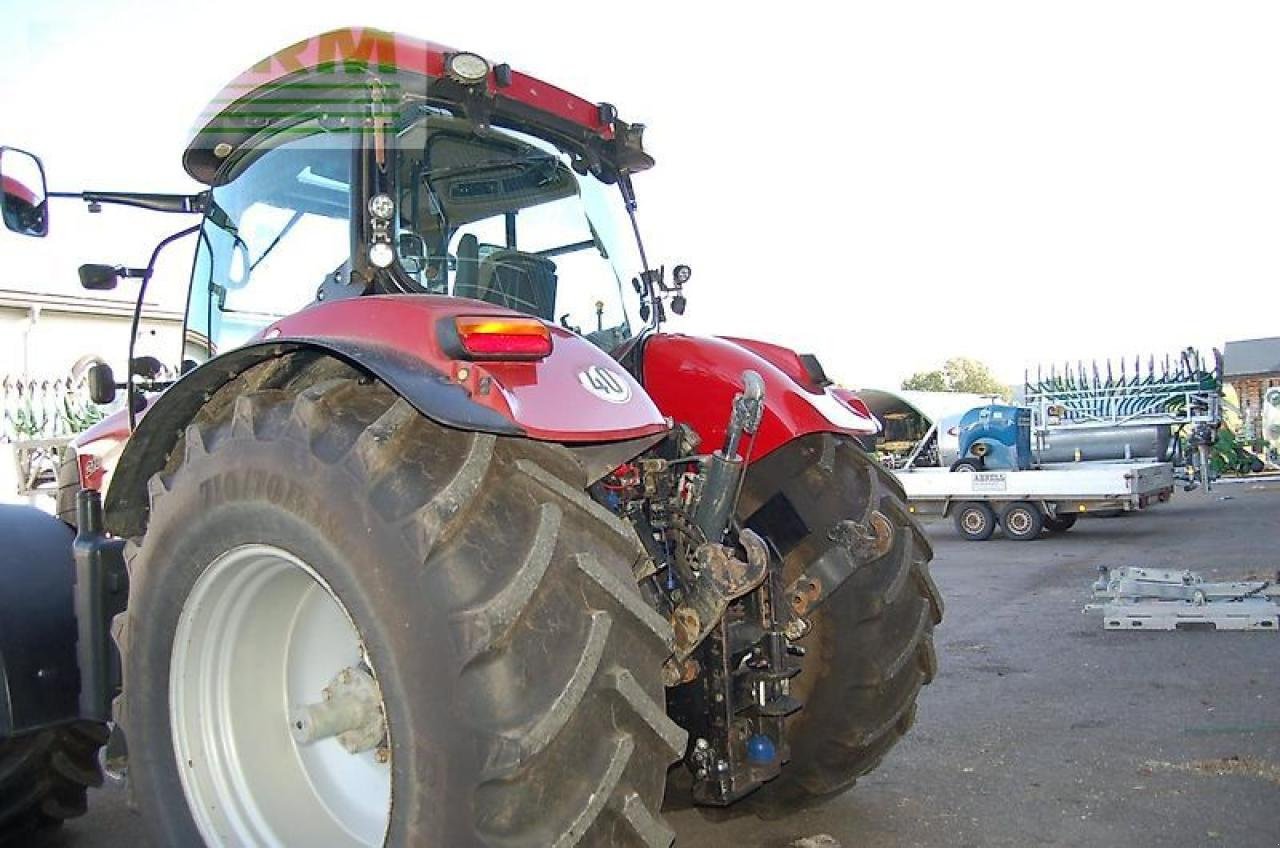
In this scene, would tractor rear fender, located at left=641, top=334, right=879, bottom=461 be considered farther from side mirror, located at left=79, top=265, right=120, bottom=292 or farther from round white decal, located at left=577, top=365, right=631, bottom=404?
side mirror, located at left=79, top=265, right=120, bottom=292

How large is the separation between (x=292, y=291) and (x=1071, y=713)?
4.12 metres

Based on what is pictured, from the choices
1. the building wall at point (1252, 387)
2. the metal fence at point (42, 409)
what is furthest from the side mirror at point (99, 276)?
the building wall at point (1252, 387)

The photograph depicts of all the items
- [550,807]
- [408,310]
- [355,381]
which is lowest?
[550,807]

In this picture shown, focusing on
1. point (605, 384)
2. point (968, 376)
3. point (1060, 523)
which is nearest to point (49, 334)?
point (1060, 523)

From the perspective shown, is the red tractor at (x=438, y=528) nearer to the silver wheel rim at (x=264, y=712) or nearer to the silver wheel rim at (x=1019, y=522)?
the silver wheel rim at (x=264, y=712)

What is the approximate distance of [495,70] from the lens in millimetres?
3080

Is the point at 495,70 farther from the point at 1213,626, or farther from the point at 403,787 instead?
the point at 1213,626

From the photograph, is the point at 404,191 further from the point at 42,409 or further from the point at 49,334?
the point at 49,334

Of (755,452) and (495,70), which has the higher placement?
(495,70)

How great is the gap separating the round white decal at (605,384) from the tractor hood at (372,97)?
1057 mm

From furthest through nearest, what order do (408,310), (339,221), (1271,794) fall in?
(1271,794) < (339,221) < (408,310)

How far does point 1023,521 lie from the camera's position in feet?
45.1

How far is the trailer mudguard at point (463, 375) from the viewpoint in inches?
84.3

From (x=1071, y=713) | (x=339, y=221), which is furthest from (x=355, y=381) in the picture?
(x=1071, y=713)
